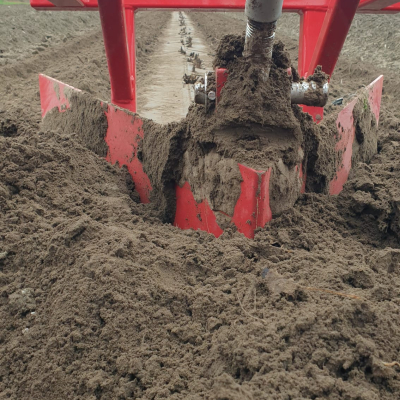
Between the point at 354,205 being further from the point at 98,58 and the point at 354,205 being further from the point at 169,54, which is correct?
the point at 169,54

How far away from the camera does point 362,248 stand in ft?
6.46

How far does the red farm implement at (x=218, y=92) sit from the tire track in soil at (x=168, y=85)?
1.68 meters

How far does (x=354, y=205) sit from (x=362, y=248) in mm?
366

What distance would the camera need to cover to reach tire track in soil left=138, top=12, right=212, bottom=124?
19.0 ft

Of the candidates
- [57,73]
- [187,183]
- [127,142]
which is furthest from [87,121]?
[57,73]

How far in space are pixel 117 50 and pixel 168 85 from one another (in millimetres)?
4414

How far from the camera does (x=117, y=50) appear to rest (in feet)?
10.6

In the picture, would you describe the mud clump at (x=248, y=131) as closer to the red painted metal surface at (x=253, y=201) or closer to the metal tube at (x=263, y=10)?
the red painted metal surface at (x=253, y=201)

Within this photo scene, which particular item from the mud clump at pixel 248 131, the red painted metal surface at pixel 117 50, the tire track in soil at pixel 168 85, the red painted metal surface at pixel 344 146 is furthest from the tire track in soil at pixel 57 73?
the red painted metal surface at pixel 344 146

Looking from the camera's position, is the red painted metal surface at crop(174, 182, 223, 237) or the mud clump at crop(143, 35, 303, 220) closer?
the mud clump at crop(143, 35, 303, 220)

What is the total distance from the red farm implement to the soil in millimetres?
172

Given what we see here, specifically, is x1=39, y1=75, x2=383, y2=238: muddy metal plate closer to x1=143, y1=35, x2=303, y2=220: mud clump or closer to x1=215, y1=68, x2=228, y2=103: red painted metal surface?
x1=143, y1=35, x2=303, y2=220: mud clump

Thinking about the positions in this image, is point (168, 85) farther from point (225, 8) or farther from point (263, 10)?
point (263, 10)

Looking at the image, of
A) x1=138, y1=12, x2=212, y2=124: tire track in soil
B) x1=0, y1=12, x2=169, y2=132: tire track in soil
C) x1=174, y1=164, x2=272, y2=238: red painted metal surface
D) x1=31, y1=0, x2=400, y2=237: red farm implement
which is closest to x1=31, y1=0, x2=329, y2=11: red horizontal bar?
x1=31, y1=0, x2=400, y2=237: red farm implement
